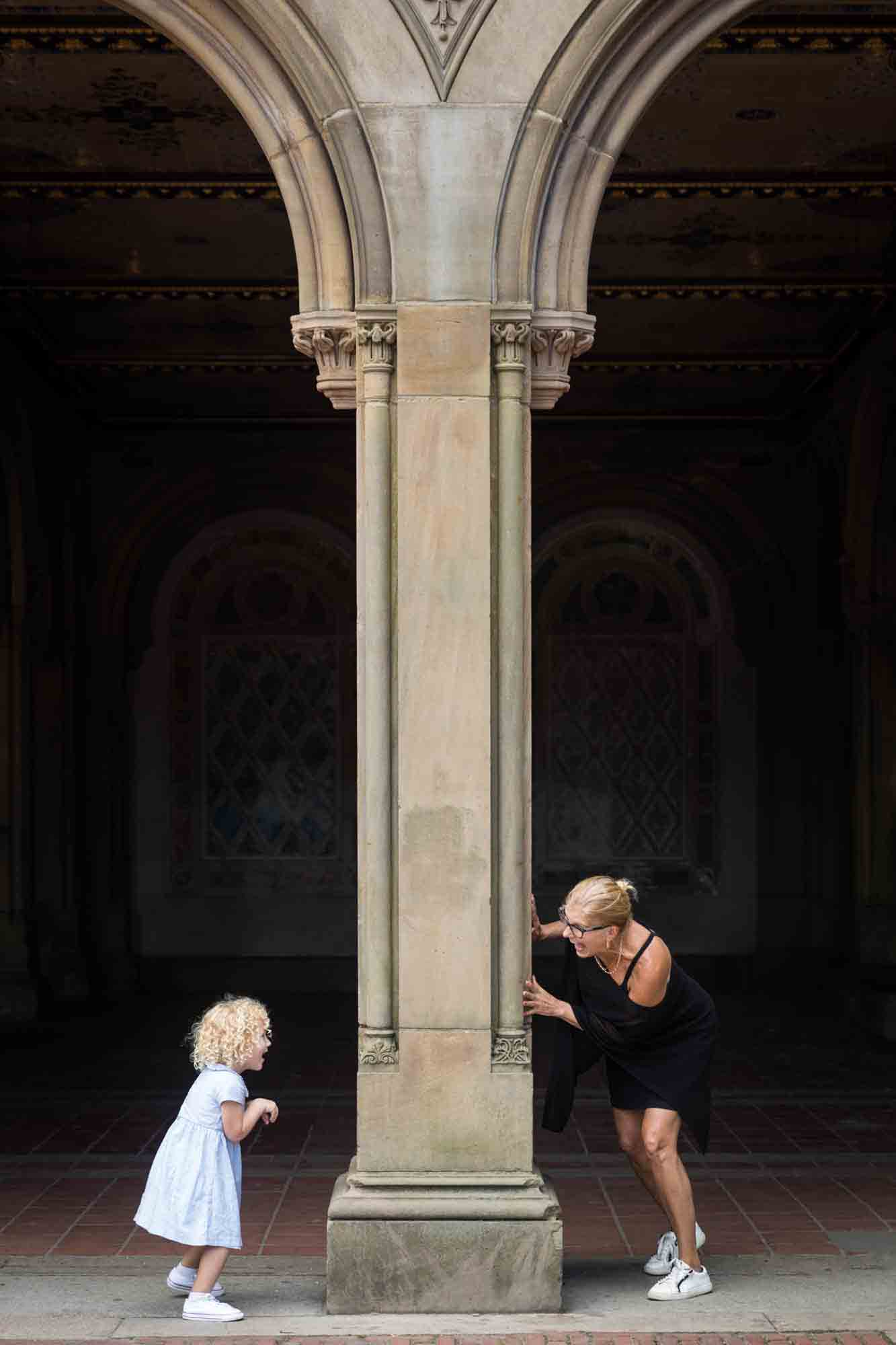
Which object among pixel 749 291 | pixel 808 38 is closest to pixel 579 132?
pixel 808 38

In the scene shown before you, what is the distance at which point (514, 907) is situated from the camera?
20.2ft

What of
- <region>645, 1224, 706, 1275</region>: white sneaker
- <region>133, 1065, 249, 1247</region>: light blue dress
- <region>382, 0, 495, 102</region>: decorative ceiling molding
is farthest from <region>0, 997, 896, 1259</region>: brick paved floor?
<region>382, 0, 495, 102</region>: decorative ceiling molding

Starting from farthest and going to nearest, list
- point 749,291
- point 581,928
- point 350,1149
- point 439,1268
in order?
1. point 749,291
2. point 350,1149
3. point 581,928
4. point 439,1268

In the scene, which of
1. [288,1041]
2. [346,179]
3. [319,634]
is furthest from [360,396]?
[319,634]

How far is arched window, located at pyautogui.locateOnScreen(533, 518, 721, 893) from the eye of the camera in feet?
49.0

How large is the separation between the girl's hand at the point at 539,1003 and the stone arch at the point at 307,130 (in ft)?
7.71

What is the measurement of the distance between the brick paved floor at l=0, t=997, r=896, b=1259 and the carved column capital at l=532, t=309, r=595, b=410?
308 centimetres

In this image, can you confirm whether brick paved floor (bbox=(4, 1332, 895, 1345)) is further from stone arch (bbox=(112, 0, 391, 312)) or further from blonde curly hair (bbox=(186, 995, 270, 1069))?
stone arch (bbox=(112, 0, 391, 312))

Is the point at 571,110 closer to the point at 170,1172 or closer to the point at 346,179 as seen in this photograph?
the point at 346,179

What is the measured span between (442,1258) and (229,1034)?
1.01 metres

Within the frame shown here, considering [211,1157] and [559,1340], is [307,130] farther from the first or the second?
[559,1340]

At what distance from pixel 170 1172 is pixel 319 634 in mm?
9545

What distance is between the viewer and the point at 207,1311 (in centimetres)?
582

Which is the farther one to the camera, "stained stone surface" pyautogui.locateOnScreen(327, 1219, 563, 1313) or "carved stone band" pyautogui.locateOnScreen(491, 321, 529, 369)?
"carved stone band" pyautogui.locateOnScreen(491, 321, 529, 369)
